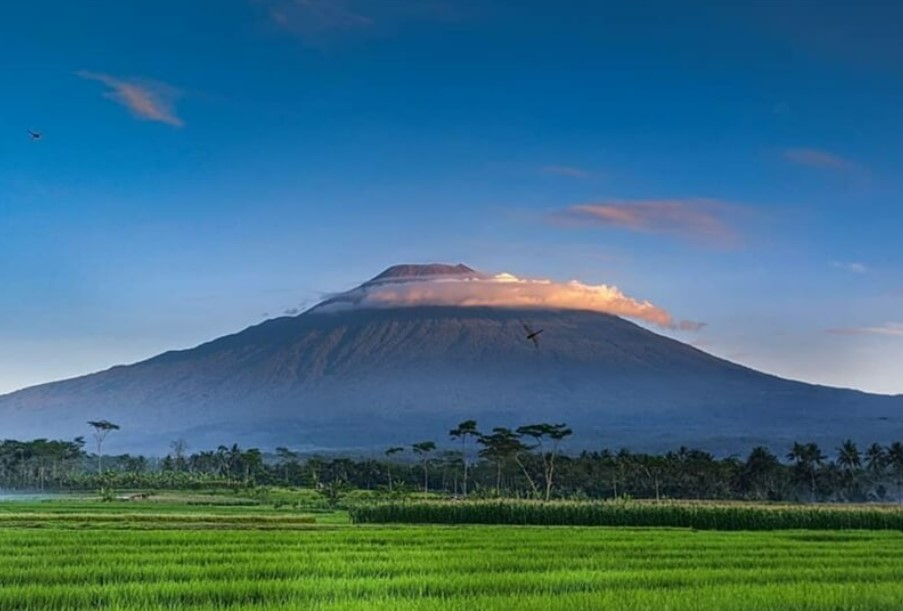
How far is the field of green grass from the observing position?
13078mm

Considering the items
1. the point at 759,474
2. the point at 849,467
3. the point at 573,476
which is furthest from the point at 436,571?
the point at 849,467

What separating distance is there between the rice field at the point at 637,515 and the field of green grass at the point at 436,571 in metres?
8.95

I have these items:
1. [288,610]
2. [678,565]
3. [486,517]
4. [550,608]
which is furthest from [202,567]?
[486,517]

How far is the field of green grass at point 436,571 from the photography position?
13.1 meters

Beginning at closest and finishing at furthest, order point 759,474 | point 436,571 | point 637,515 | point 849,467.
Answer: point 436,571 < point 637,515 < point 759,474 < point 849,467

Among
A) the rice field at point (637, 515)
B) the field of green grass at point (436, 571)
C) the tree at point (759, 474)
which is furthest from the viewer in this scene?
the tree at point (759, 474)

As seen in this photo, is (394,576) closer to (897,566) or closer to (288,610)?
(288,610)

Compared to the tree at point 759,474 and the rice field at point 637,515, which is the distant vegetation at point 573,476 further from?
the rice field at point 637,515

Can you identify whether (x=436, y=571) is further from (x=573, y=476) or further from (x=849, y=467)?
(x=849, y=467)

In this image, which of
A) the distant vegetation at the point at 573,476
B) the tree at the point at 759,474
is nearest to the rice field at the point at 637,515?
the distant vegetation at the point at 573,476

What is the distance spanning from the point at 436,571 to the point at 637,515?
2168 cm

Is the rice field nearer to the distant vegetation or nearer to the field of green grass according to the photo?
the field of green grass

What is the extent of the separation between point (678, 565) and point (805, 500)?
69218mm

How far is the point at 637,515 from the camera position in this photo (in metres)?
36.7
